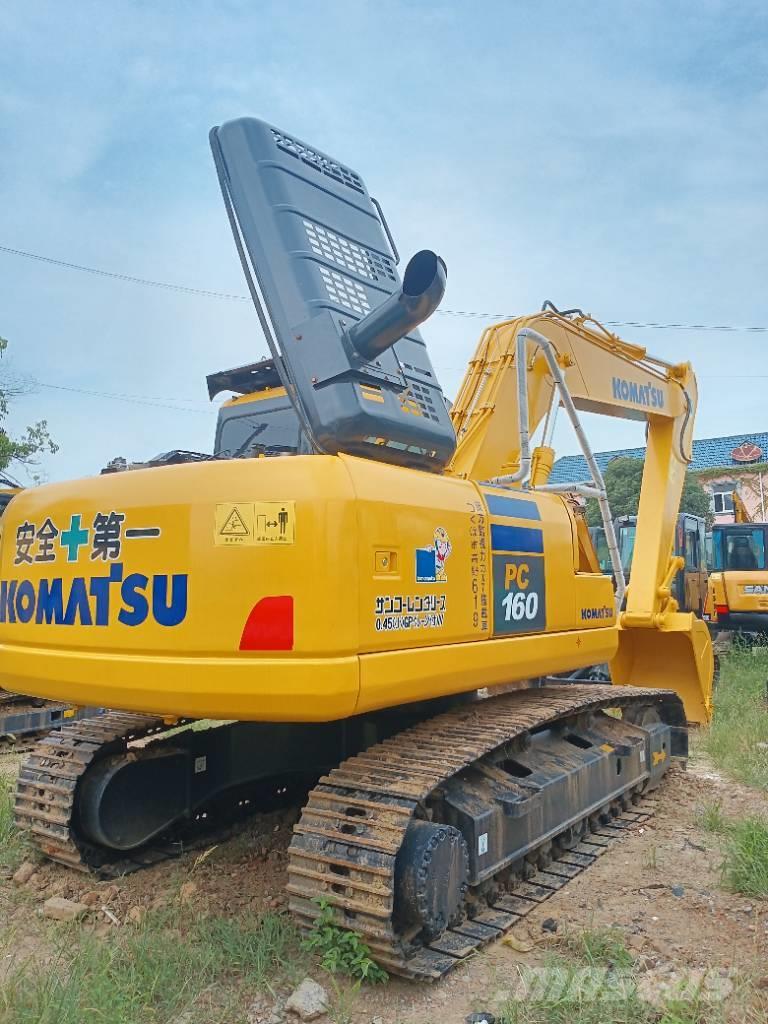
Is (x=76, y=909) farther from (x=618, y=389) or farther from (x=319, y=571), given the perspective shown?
(x=618, y=389)

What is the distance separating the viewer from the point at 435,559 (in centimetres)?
341

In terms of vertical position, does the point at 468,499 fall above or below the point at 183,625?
above

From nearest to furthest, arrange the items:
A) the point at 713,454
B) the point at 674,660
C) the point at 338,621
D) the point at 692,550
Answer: the point at 338,621 → the point at 674,660 → the point at 692,550 → the point at 713,454

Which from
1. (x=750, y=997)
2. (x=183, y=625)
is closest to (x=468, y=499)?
(x=183, y=625)

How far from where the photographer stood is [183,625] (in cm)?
306

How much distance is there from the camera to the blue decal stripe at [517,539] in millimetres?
3850

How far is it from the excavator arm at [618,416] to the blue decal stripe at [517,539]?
36 cm

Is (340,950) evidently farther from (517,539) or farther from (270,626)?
(517,539)

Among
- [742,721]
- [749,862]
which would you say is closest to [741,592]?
[742,721]

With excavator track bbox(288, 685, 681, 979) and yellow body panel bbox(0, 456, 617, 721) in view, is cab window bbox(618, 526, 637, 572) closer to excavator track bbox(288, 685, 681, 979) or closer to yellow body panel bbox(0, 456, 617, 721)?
excavator track bbox(288, 685, 681, 979)

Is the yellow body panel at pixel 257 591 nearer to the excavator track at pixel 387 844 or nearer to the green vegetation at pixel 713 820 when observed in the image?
the excavator track at pixel 387 844

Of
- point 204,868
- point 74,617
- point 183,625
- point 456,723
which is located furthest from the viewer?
point 204,868

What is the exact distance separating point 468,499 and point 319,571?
1026 millimetres

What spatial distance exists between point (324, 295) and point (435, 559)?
1.19 meters
